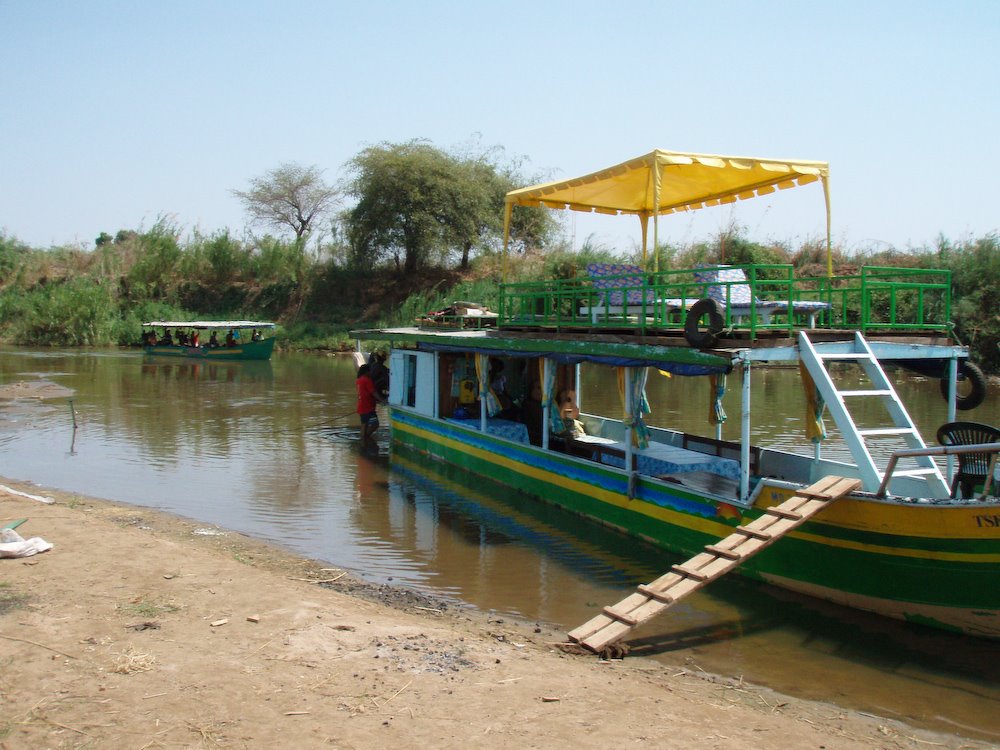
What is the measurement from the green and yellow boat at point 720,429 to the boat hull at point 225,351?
23.0m

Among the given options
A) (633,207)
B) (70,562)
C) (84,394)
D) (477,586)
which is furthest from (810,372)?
(84,394)

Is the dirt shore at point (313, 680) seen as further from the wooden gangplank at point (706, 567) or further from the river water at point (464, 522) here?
the river water at point (464, 522)

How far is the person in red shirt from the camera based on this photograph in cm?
1811

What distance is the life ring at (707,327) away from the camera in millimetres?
8406

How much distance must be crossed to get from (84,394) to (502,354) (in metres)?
17.5

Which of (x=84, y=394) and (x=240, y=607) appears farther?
(x=84, y=394)

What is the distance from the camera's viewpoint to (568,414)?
12.8 m

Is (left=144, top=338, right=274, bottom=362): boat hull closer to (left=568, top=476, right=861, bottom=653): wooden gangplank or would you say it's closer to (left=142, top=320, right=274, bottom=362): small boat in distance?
(left=142, top=320, right=274, bottom=362): small boat in distance

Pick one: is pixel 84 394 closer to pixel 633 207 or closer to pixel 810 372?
pixel 633 207

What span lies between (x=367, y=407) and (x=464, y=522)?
735 cm

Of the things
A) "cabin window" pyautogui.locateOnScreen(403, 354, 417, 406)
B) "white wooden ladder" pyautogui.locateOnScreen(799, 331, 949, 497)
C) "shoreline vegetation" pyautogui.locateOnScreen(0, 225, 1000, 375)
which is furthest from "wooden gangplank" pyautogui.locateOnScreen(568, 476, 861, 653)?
"shoreline vegetation" pyautogui.locateOnScreen(0, 225, 1000, 375)

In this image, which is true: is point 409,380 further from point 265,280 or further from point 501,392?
point 265,280

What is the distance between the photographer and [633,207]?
45.9ft

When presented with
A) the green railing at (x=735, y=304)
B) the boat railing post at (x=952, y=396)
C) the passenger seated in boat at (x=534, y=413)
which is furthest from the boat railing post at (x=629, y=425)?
the passenger seated in boat at (x=534, y=413)
